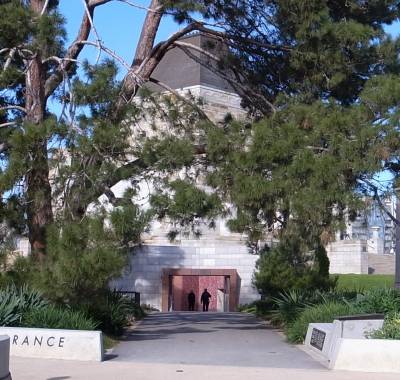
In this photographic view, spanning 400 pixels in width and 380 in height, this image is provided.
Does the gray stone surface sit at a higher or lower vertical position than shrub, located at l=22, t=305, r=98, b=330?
lower

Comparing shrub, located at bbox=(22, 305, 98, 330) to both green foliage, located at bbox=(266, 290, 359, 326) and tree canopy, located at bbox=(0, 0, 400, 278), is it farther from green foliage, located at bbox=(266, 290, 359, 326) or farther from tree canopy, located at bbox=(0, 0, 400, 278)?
green foliage, located at bbox=(266, 290, 359, 326)

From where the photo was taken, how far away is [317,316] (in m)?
16.6

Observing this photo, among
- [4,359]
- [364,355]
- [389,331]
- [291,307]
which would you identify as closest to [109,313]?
[291,307]

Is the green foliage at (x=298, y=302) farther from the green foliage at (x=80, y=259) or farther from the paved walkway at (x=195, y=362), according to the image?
the green foliage at (x=80, y=259)

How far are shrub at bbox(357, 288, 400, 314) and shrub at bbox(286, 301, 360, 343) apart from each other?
0.75 ft

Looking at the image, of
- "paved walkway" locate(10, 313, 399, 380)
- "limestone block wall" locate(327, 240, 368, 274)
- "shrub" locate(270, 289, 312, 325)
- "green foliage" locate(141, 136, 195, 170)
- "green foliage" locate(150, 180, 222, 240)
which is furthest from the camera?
"limestone block wall" locate(327, 240, 368, 274)

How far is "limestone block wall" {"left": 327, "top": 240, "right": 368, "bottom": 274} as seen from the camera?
164 ft

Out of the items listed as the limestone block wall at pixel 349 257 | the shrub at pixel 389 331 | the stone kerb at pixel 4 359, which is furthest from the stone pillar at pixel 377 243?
the stone kerb at pixel 4 359

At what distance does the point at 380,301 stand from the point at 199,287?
2526 centimetres

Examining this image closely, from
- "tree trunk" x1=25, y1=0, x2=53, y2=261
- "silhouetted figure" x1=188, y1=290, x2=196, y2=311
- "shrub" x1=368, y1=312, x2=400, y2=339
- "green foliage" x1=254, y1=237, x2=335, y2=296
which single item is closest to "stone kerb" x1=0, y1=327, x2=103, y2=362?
"tree trunk" x1=25, y1=0, x2=53, y2=261

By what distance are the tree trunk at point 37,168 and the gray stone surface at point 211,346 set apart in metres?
2.92

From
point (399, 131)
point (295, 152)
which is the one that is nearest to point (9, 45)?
point (295, 152)

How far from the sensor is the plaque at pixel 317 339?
14.1m

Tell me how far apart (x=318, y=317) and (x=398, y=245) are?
4551 millimetres
